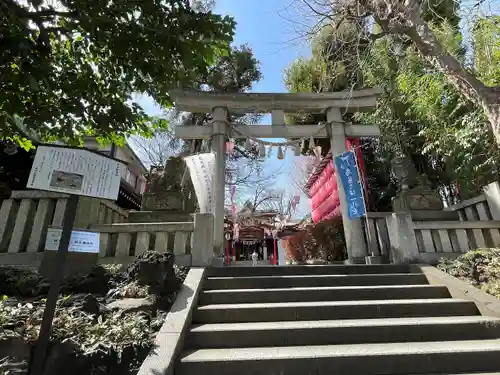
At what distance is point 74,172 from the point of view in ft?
9.04

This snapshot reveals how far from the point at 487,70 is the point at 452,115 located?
105cm

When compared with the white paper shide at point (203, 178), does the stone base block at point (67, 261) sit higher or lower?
lower

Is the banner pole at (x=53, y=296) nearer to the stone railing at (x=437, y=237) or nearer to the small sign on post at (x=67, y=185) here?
the small sign on post at (x=67, y=185)

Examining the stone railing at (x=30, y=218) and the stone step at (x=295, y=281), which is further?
the stone railing at (x=30, y=218)

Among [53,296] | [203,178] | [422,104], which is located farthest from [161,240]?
[422,104]

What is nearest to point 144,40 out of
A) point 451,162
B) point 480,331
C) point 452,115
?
point 480,331

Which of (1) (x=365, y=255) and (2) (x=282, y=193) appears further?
(2) (x=282, y=193)

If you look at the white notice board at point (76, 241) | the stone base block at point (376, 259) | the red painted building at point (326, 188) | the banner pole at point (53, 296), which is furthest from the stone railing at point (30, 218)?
the red painted building at point (326, 188)

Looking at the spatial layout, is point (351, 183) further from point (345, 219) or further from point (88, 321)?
point (88, 321)

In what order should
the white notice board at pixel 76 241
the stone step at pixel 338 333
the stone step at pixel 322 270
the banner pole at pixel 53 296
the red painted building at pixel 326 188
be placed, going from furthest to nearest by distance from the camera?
the red painted building at pixel 326 188 < the stone step at pixel 322 270 < the stone step at pixel 338 333 < the white notice board at pixel 76 241 < the banner pole at pixel 53 296

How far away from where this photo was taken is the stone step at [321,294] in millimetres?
4199

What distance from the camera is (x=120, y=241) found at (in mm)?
5395

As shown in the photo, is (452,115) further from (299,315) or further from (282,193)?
(282,193)

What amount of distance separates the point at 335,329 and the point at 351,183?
4449 mm
